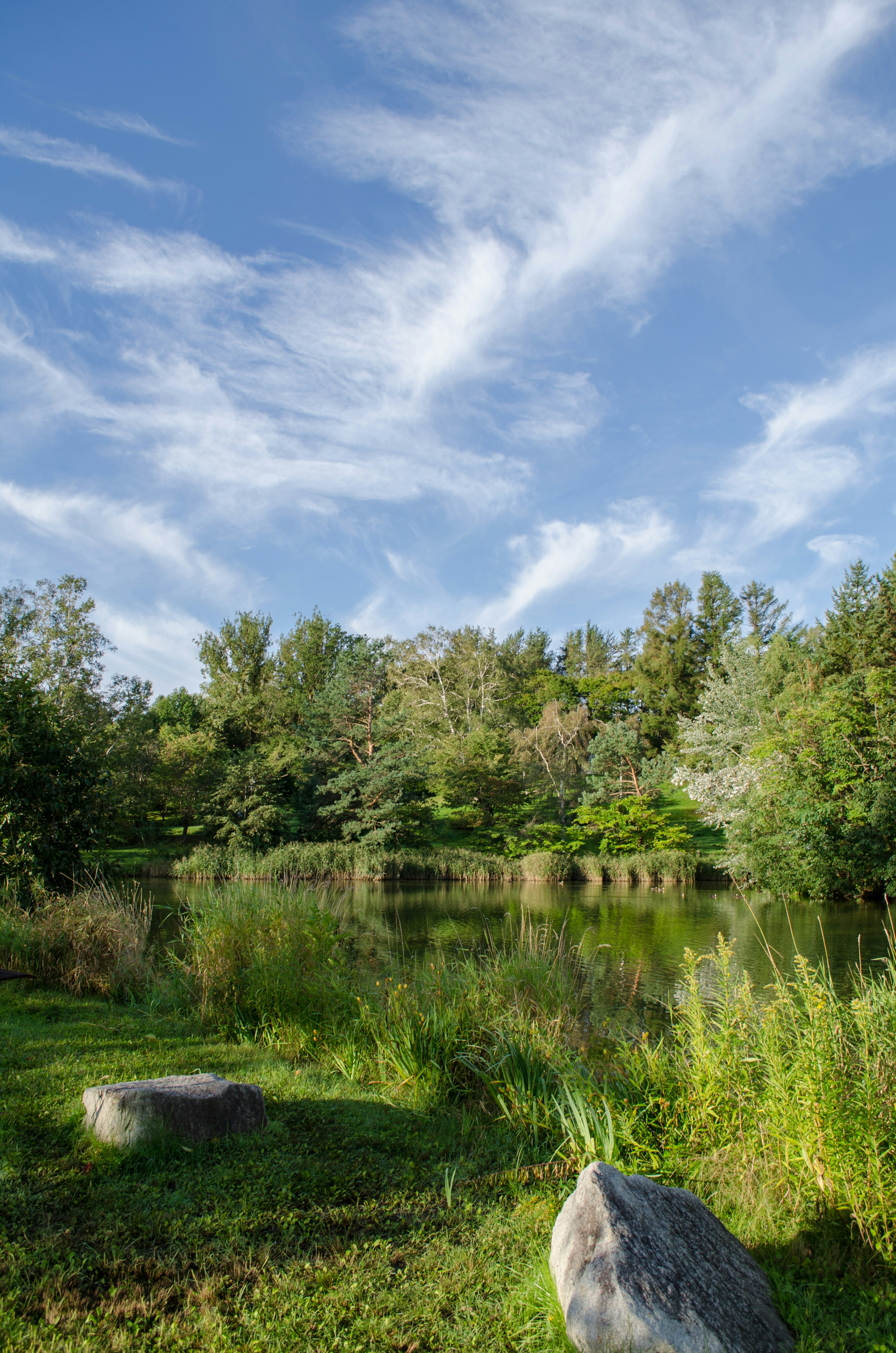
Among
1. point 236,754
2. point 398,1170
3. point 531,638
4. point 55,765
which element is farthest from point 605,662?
point 398,1170

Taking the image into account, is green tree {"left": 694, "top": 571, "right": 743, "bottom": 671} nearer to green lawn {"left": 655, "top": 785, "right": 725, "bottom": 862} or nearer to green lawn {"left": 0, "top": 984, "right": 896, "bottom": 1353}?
green lawn {"left": 655, "top": 785, "right": 725, "bottom": 862}

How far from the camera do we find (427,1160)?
4180 mm

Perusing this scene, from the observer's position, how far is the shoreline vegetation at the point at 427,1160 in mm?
2701

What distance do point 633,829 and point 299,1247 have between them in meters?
31.4

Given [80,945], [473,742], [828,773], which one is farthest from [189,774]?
[80,945]

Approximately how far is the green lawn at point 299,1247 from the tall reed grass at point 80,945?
11.4ft

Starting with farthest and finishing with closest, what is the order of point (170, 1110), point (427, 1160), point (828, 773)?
point (828, 773), point (427, 1160), point (170, 1110)

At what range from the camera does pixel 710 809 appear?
31047mm

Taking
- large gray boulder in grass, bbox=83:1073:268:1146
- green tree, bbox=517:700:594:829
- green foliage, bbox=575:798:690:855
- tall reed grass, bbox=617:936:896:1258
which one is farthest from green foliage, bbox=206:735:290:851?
tall reed grass, bbox=617:936:896:1258

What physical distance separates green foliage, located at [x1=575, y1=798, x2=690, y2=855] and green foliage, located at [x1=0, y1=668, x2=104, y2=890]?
25.9m

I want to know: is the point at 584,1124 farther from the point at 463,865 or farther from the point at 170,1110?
the point at 463,865

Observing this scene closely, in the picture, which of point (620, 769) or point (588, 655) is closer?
point (620, 769)

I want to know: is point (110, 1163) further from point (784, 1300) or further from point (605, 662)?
point (605, 662)

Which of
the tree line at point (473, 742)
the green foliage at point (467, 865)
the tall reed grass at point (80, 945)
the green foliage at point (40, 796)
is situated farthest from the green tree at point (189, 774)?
the tall reed grass at point (80, 945)
